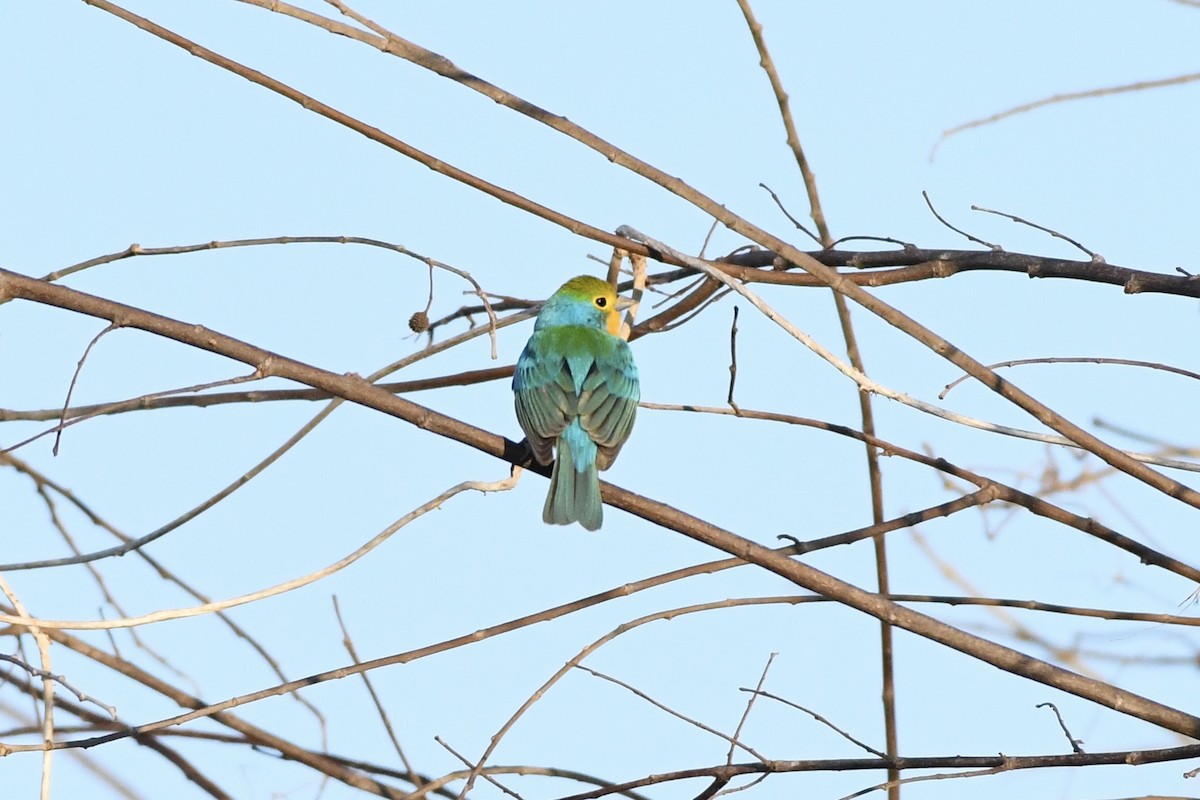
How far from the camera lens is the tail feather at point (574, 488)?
13.8 feet

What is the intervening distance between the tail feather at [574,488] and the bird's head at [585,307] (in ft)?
3.31

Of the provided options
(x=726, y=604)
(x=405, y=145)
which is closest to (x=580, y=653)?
(x=726, y=604)

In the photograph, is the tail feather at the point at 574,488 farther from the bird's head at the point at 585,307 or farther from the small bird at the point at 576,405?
the bird's head at the point at 585,307

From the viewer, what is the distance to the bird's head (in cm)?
548

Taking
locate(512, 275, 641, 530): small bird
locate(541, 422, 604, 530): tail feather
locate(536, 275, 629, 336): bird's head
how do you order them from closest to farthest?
locate(541, 422, 604, 530): tail feather
locate(512, 275, 641, 530): small bird
locate(536, 275, 629, 336): bird's head

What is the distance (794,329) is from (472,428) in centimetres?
82

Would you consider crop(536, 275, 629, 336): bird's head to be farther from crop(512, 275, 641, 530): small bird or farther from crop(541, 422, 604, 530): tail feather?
crop(541, 422, 604, 530): tail feather

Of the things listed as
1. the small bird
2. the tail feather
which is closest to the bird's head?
the small bird

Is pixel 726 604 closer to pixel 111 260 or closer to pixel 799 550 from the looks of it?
pixel 799 550

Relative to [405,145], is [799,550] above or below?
below

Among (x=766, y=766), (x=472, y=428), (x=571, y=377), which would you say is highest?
(x=571, y=377)

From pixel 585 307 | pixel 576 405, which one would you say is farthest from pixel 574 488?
pixel 585 307

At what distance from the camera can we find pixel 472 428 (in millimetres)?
3330

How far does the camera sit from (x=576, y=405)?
183 inches
